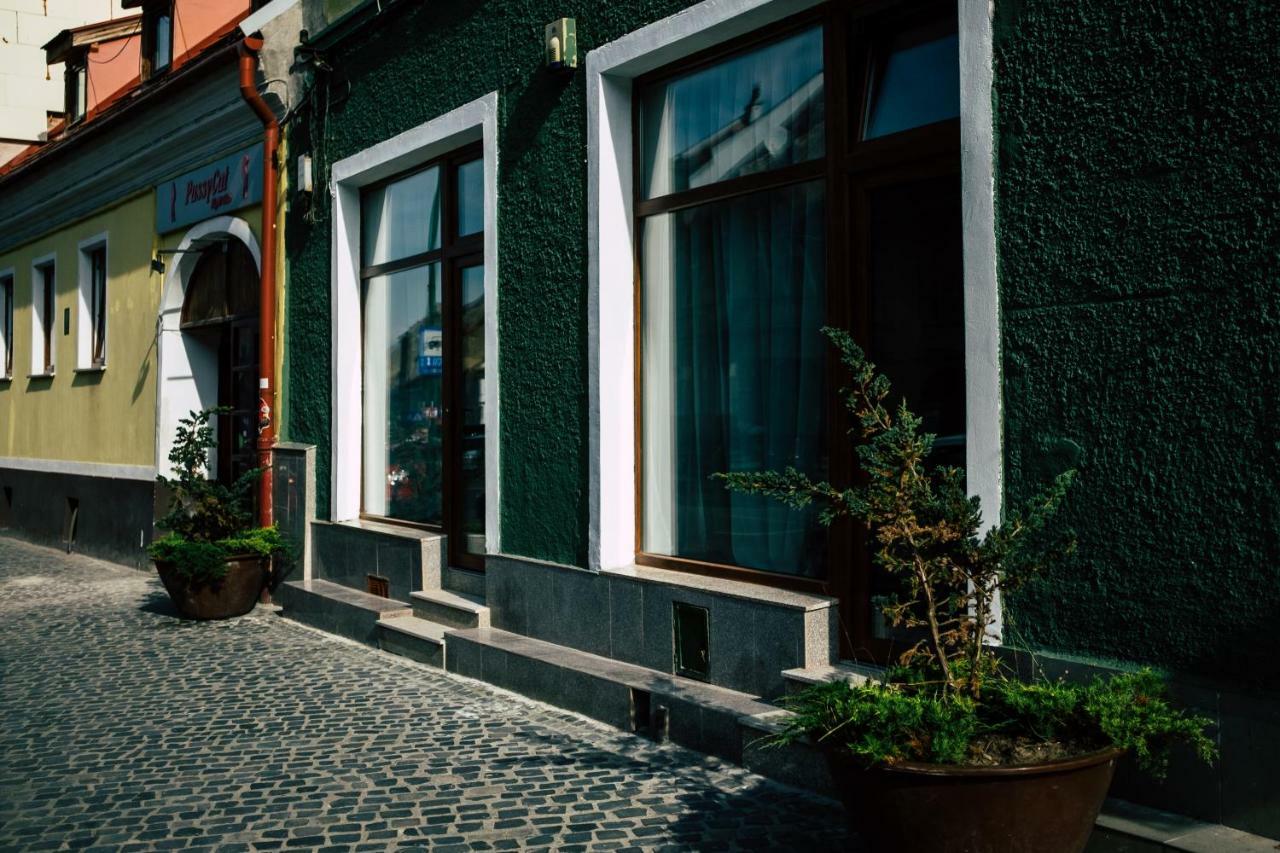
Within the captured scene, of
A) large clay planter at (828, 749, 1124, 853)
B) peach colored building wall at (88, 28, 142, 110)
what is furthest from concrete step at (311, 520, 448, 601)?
peach colored building wall at (88, 28, 142, 110)

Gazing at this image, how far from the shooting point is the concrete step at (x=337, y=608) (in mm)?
7918

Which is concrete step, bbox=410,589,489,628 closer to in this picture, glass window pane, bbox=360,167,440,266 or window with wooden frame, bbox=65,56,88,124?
glass window pane, bbox=360,167,440,266

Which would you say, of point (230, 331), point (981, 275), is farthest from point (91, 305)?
point (981, 275)

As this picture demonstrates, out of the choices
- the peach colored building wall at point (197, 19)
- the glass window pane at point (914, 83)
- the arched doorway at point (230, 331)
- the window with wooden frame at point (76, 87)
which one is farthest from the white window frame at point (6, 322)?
the glass window pane at point (914, 83)

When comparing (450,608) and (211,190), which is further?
(211,190)

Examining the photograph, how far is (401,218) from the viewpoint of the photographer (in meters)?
8.84

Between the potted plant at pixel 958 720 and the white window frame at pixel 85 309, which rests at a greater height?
the white window frame at pixel 85 309

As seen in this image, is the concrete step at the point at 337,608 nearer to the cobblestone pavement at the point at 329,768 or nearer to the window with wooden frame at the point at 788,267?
the cobblestone pavement at the point at 329,768

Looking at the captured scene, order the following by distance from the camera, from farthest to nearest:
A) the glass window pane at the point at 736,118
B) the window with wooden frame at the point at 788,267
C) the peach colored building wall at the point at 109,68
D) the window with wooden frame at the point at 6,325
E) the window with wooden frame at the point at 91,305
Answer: the window with wooden frame at the point at 6,325 < the peach colored building wall at the point at 109,68 < the window with wooden frame at the point at 91,305 < the glass window pane at the point at 736,118 < the window with wooden frame at the point at 788,267

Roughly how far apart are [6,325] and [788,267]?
47.9ft

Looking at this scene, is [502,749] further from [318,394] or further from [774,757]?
[318,394]

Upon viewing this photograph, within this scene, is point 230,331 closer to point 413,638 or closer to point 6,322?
point 413,638

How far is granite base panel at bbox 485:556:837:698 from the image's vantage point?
16.8ft

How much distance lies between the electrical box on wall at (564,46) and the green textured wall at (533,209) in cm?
6
